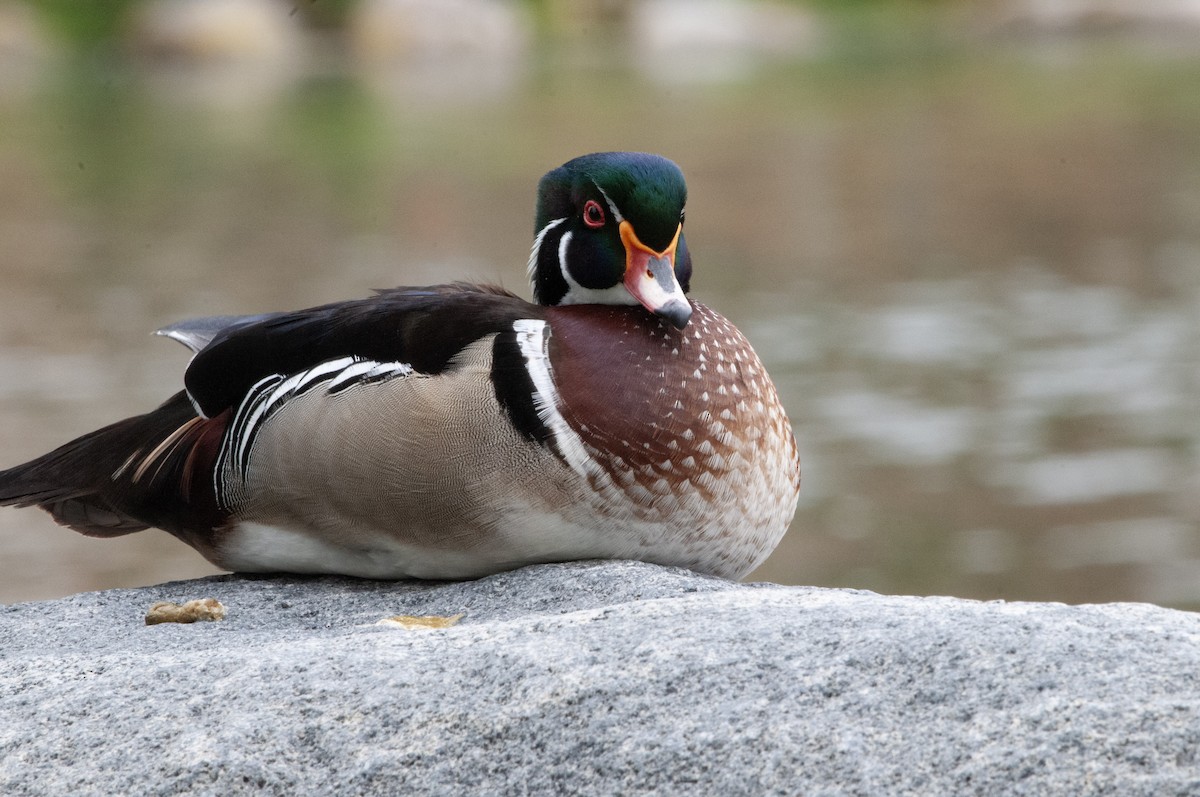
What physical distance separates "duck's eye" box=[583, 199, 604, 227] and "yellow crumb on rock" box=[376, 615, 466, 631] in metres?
0.89

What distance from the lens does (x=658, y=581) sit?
323 centimetres

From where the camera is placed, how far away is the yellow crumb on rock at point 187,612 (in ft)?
10.9

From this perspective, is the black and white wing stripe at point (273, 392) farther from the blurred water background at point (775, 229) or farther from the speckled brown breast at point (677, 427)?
the blurred water background at point (775, 229)

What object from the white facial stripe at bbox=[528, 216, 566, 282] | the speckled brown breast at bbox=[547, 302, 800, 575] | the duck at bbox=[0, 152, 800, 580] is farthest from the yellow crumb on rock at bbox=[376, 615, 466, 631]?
the white facial stripe at bbox=[528, 216, 566, 282]

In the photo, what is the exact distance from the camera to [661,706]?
2.42 metres

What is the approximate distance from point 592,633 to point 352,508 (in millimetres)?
847

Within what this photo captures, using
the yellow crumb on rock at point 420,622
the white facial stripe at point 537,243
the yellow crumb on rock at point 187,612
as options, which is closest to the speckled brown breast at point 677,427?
the white facial stripe at point 537,243

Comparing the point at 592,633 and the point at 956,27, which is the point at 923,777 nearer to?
the point at 592,633

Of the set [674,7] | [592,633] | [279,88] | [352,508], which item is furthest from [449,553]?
[674,7]

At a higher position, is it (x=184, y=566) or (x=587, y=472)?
(x=587, y=472)

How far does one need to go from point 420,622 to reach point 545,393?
1.73 feet

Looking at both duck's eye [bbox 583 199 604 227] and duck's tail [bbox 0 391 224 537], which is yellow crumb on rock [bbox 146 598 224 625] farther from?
duck's eye [bbox 583 199 604 227]

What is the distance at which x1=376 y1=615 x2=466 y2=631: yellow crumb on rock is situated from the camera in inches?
122

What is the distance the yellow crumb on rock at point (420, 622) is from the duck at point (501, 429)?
0.22 meters
